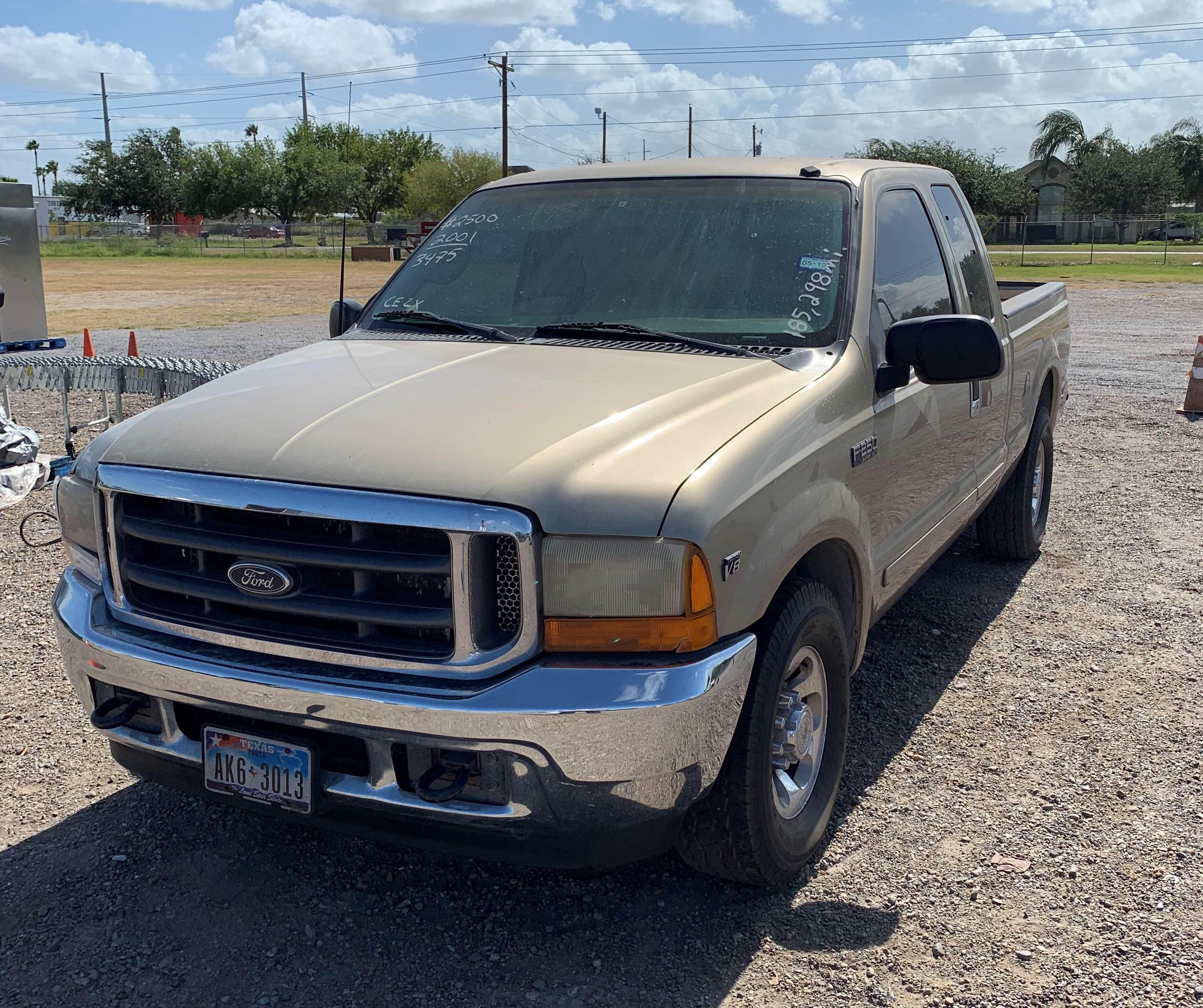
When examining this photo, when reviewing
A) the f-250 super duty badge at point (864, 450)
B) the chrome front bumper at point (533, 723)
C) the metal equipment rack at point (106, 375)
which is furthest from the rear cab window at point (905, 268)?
the metal equipment rack at point (106, 375)

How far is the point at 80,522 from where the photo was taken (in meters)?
3.08

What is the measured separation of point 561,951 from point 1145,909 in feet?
5.03

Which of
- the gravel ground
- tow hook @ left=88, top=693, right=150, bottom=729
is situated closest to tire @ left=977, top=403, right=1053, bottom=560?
the gravel ground

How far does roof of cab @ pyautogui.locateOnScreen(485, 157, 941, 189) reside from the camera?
3969 millimetres

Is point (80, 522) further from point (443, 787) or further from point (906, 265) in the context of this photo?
point (906, 265)

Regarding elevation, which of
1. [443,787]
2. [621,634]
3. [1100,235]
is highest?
[1100,235]

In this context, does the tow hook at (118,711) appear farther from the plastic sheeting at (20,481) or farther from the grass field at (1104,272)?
the grass field at (1104,272)

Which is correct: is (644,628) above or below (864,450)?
below

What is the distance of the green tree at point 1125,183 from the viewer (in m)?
67.6

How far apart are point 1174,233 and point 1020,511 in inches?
2839

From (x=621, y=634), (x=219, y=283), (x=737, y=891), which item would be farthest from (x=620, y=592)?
(x=219, y=283)

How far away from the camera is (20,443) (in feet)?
24.8

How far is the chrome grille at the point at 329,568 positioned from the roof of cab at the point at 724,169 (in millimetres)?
2044

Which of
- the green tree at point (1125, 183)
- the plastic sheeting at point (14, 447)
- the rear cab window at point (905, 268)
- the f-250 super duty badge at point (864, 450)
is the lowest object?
the plastic sheeting at point (14, 447)
